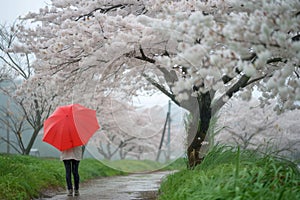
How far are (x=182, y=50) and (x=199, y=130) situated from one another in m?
4.38

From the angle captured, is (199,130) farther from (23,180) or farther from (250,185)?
(250,185)

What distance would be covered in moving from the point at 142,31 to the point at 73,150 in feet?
8.89

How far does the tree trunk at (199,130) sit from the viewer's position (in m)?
8.22

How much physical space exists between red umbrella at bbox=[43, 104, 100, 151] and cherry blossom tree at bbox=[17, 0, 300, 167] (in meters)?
0.73

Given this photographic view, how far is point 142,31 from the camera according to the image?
661 centimetres

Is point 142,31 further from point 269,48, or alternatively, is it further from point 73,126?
point 269,48

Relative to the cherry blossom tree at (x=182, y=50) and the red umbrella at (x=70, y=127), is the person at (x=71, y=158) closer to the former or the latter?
the red umbrella at (x=70, y=127)

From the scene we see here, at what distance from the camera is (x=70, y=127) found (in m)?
8.16

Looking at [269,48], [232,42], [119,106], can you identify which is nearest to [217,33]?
[232,42]

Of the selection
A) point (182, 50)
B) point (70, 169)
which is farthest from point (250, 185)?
point (70, 169)

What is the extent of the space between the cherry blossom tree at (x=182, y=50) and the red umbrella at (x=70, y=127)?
0.73 meters

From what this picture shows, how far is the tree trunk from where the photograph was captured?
8.22 m

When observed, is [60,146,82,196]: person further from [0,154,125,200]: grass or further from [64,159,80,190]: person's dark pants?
[0,154,125,200]: grass

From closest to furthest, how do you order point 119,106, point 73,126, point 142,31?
point 142,31 < point 73,126 < point 119,106
